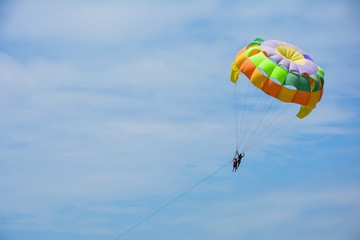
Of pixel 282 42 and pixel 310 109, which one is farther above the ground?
pixel 282 42

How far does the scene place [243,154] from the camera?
39.4m

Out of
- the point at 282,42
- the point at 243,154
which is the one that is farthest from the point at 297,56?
the point at 243,154

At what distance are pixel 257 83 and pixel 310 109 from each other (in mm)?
4681

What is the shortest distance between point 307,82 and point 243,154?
248 inches

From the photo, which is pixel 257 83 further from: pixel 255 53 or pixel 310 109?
pixel 310 109

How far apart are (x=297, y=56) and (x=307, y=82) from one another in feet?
7.80

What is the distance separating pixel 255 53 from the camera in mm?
39188

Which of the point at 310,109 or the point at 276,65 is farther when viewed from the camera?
the point at 310,109

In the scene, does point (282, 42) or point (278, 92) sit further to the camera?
point (282, 42)

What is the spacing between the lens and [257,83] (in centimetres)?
3856

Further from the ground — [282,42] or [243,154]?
[282,42]

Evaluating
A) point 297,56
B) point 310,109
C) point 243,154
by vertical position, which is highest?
point 297,56

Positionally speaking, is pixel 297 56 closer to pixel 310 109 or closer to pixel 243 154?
pixel 310 109

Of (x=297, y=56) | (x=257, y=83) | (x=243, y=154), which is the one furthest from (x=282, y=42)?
(x=243, y=154)
